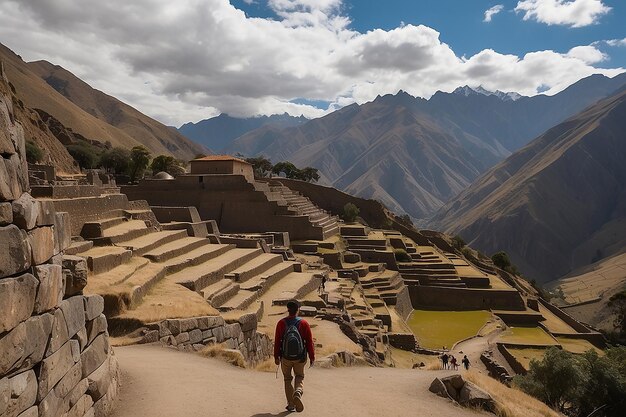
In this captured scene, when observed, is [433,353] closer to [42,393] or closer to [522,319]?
[522,319]

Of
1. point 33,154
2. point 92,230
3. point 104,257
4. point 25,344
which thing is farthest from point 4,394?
point 33,154

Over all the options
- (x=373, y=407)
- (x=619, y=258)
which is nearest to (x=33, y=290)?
(x=373, y=407)

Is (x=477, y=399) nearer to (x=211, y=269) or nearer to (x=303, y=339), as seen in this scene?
(x=303, y=339)

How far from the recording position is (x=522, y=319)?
30.6m

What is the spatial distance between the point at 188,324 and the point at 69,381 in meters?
5.42

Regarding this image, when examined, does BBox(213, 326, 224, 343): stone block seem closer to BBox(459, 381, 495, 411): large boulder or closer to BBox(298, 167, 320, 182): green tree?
BBox(459, 381, 495, 411): large boulder

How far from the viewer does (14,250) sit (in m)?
3.95

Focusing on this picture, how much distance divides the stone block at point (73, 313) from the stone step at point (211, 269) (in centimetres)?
852

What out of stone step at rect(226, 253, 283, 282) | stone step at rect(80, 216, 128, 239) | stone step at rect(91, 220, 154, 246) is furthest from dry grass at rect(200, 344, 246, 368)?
stone step at rect(80, 216, 128, 239)

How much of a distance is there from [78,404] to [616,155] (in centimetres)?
18808

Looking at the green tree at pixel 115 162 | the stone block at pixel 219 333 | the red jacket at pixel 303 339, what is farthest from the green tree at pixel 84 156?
the red jacket at pixel 303 339

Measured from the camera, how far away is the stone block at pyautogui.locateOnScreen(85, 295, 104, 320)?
5754 millimetres

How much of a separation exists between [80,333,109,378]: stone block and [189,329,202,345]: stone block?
13.2 ft

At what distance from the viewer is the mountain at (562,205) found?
122 meters
